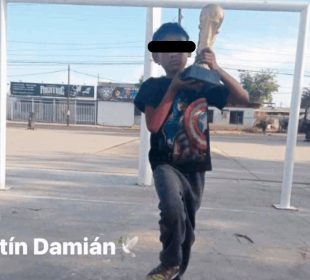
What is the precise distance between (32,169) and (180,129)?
612cm

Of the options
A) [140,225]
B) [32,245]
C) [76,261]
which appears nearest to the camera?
[76,261]

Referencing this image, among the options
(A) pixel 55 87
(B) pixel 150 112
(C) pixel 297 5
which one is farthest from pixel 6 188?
(A) pixel 55 87

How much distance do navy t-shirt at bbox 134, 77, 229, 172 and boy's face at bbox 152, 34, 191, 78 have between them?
0.08 metres

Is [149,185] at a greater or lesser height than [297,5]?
lesser

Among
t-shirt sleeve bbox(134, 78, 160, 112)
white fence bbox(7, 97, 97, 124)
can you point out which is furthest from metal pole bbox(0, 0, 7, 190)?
white fence bbox(7, 97, 97, 124)

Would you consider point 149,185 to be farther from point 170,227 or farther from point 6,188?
point 170,227

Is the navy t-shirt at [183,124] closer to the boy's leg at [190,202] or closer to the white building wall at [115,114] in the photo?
the boy's leg at [190,202]

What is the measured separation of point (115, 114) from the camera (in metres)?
39.9

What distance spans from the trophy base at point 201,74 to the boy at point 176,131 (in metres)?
0.05

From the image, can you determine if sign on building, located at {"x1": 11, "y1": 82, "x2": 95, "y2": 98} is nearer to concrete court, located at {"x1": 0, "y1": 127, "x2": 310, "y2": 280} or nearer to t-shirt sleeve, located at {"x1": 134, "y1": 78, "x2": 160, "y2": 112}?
concrete court, located at {"x1": 0, "y1": 127, "x2": 310, "y2": 280}

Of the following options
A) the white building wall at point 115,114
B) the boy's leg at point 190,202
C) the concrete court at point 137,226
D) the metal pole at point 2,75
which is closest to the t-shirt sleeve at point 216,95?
the boy's leg at point 190,202

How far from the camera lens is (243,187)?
6859 mm

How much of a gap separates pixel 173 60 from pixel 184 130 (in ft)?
1.51

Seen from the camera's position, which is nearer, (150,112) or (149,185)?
(150,112)
